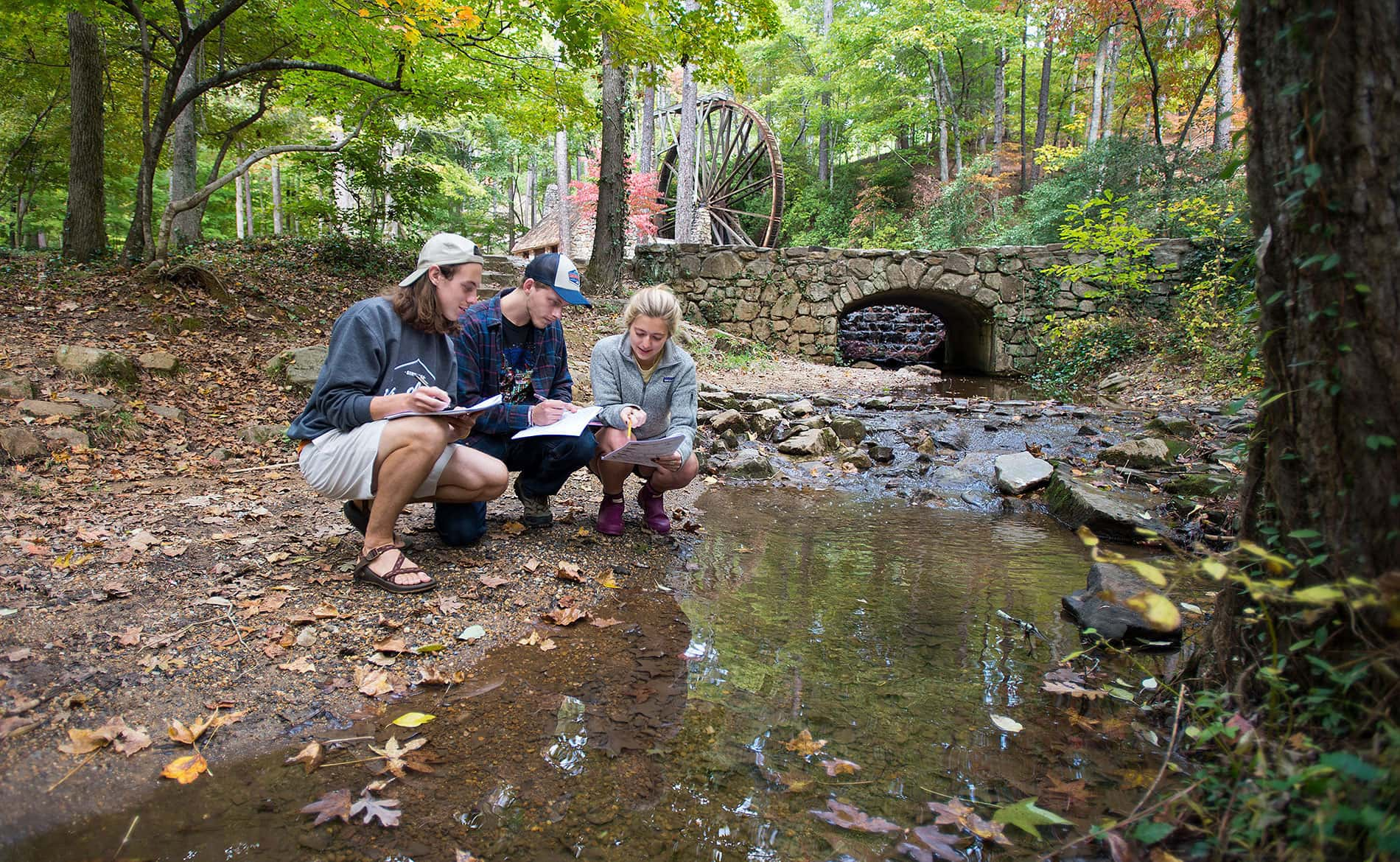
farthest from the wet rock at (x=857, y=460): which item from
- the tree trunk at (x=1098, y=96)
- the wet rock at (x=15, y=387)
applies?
the tree trunk at (x=1098, y=96)

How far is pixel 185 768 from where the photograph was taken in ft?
5.17

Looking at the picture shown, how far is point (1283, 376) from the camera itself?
1.45 m

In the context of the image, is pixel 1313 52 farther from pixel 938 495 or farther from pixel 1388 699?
pixel 938 495

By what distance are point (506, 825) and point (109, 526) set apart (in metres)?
2.54

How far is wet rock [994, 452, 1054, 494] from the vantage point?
15.2 ft

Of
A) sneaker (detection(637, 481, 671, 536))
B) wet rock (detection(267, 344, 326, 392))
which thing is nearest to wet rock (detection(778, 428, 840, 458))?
sneaker (detection(637, 481, 671, 536))

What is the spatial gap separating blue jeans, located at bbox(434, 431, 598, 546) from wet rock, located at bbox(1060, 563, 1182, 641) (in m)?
1.95

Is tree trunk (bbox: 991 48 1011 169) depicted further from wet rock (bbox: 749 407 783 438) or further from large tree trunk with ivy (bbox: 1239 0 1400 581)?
large tree trunk with ivy (bbox: 1239 0 1400 581)

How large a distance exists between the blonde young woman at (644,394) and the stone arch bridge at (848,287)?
850cm

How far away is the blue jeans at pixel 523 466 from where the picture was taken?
2895 mm

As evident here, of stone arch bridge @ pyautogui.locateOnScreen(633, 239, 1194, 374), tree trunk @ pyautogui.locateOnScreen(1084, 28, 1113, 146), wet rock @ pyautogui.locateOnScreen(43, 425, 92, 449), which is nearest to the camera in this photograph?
wet rock @ pyautogui.locateOnScreen(43, 425, 92, 449)

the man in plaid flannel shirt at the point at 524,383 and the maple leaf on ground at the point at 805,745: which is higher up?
the man in plaid flannel shirt at the point at 524,383

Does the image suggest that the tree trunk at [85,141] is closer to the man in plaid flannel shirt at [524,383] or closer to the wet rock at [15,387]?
the wet rock at [15,387]

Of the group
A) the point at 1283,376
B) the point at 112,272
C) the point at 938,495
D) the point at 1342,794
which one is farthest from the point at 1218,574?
the point at 112,272
